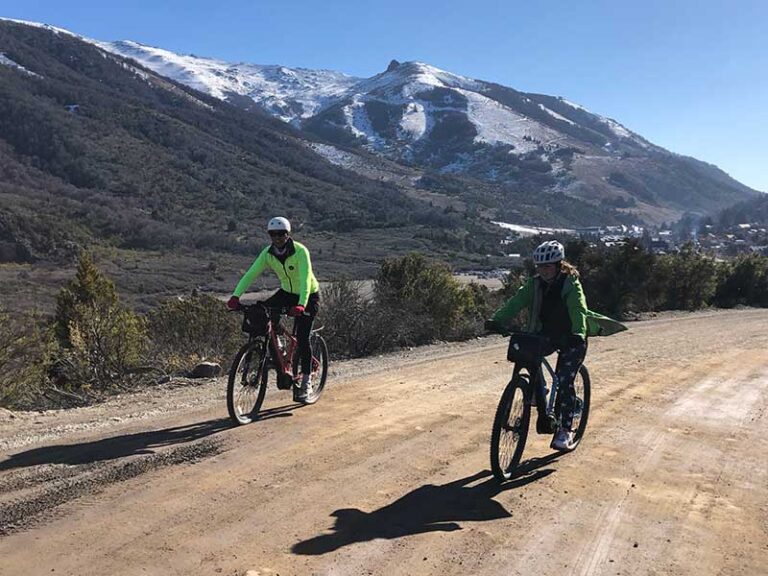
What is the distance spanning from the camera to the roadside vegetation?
9570 millimetres

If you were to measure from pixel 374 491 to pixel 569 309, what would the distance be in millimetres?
2121

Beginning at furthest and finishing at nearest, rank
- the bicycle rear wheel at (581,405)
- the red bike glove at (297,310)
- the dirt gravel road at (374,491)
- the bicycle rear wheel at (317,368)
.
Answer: the bicycle rear wheel at (317,368)
the red bike glove at (297,310)
the bicycle rear wheel at (581,405)
the dirt gravel road at (374,491)

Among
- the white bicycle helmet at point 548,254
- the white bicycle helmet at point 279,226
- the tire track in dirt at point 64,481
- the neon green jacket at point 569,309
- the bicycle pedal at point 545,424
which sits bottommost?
the tire track in dirt at point 64,481

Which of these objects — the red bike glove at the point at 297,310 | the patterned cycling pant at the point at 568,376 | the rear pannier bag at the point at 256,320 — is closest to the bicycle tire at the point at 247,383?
the rear pannier bag at the point at 256,320

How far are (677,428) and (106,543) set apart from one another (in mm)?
5609

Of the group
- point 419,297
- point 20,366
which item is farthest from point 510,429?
point 419,297

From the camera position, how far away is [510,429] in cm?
539

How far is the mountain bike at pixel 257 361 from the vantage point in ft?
22.1

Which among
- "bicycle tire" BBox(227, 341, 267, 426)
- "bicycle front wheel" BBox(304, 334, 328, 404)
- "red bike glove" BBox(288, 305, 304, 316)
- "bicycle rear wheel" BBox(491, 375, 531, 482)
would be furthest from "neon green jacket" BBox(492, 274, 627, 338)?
"bicycle front wheel" BBox(304, 334, 328, 404)

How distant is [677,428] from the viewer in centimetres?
705

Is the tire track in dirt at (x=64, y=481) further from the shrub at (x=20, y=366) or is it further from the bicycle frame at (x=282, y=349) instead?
the shrub at (x=20, y=366)

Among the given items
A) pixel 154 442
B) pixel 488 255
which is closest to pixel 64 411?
pixel 154 442

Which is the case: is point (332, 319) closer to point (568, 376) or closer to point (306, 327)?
point (306, 327)

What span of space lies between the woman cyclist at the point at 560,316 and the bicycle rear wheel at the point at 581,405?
13.9 inches
